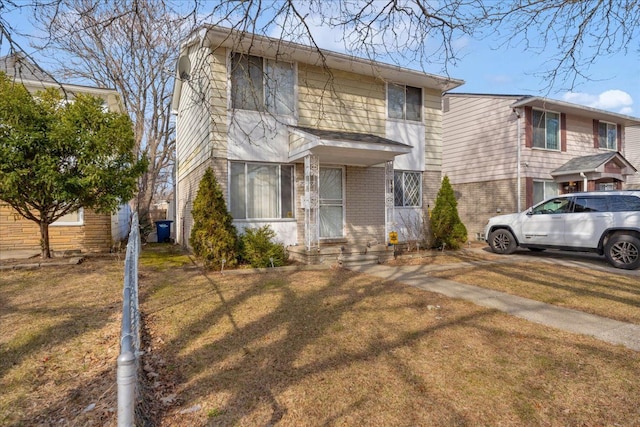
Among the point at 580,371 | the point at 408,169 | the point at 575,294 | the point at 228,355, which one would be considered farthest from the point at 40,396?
the point at 408,169

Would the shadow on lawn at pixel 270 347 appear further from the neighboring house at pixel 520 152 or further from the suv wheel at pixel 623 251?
the neighboring house at pixel 520 152

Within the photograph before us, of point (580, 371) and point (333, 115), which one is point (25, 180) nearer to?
point (333, 115)

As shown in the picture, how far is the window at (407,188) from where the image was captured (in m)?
11.3

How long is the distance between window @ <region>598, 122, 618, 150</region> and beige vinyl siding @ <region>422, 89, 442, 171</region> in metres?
9.61

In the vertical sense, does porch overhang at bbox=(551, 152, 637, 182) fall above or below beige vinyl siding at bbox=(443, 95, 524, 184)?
below

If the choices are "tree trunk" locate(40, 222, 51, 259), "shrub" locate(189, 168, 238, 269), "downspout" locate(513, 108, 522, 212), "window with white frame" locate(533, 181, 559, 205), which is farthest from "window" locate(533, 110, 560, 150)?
"tree trunk" locate(40, 222, 51, 259)

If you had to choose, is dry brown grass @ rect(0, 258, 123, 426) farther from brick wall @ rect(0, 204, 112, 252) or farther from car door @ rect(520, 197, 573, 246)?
car door @ rect(520, 197, 573, 246)

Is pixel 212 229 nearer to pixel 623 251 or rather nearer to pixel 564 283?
pixel 564 283

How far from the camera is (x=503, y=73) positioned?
17.4ft

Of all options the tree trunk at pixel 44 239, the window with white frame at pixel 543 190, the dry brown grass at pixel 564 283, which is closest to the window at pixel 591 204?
the dry brown grass at pixel 564 283

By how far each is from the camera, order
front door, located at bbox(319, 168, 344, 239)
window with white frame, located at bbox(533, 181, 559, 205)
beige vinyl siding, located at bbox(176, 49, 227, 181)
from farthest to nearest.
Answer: window with white frame, located at bbox(533, 181, 559, 205) → front door, located at bbox(319, 168, 344, 239) → beige vinyl siding, located at bbox(176, 49, 227, 181)

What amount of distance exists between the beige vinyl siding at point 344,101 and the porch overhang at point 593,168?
8348 mm

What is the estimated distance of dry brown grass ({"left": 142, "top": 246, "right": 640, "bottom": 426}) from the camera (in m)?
2.63

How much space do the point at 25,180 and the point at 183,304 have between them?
5332 millimetres
